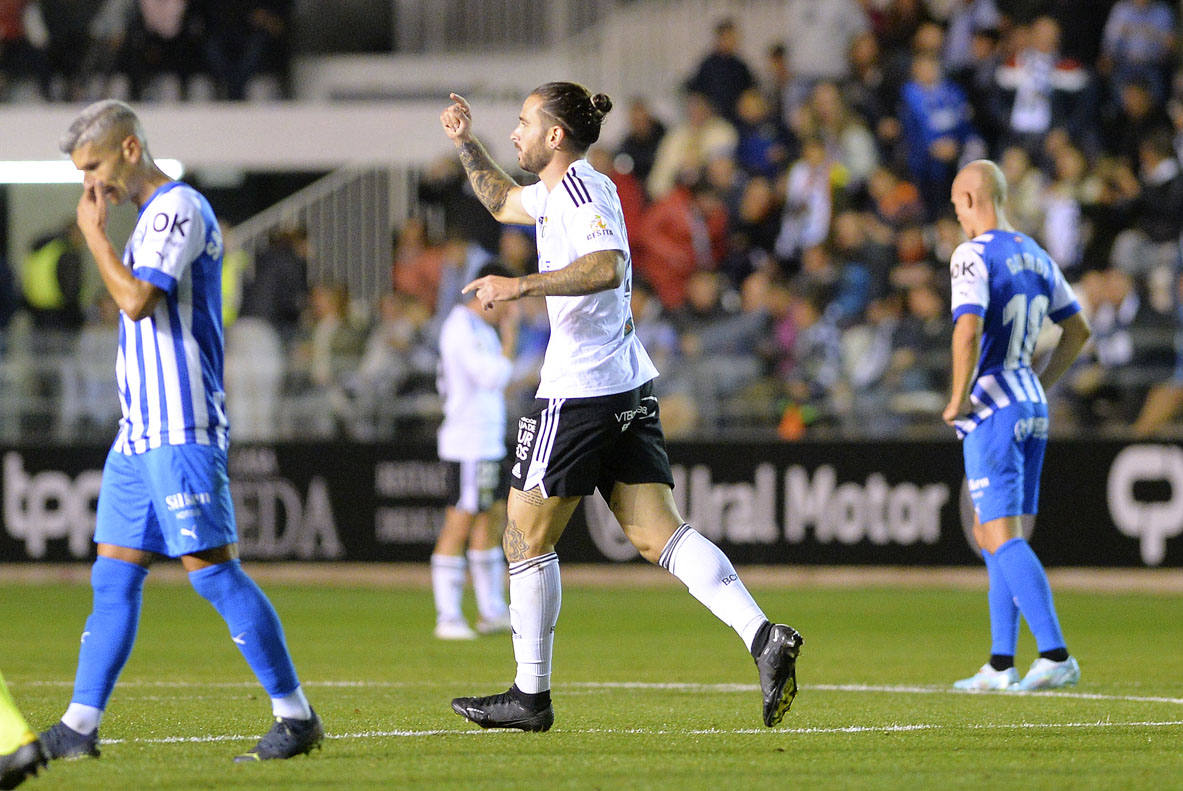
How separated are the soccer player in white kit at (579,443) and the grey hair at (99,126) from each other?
138 cm

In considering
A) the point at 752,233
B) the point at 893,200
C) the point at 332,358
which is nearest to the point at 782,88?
the point at 752,233

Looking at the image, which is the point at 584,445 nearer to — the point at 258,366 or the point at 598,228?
the point at 598,228

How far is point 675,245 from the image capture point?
18.5 m

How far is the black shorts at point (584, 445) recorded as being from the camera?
6477 mm

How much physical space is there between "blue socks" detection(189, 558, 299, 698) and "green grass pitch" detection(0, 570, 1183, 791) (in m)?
0.30

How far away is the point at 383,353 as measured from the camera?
17.5m

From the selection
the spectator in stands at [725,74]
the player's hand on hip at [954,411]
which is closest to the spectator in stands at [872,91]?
the spectator in stands at [725,74]

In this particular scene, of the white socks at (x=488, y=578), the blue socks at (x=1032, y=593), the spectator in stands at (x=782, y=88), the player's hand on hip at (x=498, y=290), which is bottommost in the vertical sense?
the white socks at (x=488, y=578)

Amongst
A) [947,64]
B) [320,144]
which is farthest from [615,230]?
[320,144]

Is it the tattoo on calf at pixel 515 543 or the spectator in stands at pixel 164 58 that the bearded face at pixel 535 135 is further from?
the spectator in stands at pixel 164 58

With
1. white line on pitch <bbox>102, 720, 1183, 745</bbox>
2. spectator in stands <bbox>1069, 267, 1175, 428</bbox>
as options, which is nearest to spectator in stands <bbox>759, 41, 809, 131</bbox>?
spectator in stands <bbox>1069, 267, 1175, 428</bbox>

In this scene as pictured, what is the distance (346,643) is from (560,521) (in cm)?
519

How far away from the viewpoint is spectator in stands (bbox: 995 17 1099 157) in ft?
61.2

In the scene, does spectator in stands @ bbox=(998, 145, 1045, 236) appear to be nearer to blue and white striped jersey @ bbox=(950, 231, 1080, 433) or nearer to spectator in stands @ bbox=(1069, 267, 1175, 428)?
spectator in stands @ bbox=(1069, 267, 1175, 428)
